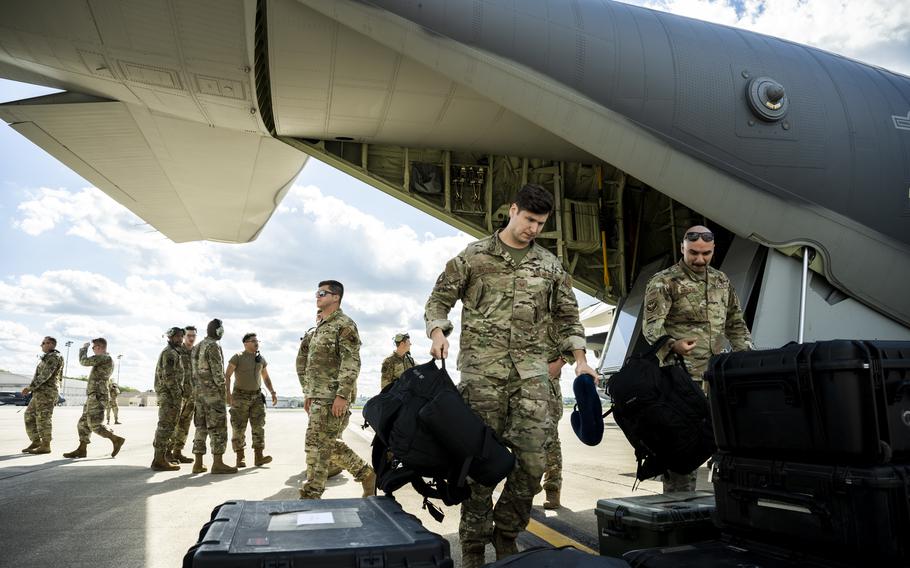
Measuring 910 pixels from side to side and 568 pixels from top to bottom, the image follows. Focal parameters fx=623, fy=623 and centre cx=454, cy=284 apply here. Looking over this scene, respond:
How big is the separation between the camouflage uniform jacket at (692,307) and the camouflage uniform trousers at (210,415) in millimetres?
6022

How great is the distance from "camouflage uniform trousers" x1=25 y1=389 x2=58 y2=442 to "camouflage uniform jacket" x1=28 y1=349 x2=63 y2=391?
0.32 feet

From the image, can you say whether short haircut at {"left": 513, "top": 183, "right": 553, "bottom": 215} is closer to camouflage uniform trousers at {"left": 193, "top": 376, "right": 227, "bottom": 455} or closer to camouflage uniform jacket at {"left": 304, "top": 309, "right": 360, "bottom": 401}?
camouflage uniform jacket at {"left": 304, "top": 309, "right": 360, "bottom": 401}

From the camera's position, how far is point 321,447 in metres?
4.99

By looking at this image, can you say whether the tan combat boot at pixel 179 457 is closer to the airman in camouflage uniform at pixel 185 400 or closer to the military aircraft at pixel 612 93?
the airman in camouflage uniform at pixel 185 400

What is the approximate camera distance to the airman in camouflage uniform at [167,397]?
8250 millimetres

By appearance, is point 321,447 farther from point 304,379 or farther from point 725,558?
point 725,558

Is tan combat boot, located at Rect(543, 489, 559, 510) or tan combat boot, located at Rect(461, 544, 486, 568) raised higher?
tan combat boot, located at Rect(461, 544, 486, 568)

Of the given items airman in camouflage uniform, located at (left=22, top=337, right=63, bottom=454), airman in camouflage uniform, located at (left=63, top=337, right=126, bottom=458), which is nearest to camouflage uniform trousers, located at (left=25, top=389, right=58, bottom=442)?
airman in camouflage uniform, located at (left=22, top=337, right=63, bottom=454)

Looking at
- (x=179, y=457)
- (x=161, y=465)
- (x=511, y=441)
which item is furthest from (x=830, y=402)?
(x=179, y=457)

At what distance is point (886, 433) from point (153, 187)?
11444 mm

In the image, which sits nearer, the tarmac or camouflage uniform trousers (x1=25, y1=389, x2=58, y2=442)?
the tarmac

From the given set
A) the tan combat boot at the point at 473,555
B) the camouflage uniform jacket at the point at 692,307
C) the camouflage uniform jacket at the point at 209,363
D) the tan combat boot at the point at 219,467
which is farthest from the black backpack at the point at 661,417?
the camouflage uniform jacket at the point at 209,363

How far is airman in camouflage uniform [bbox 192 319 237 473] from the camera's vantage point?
26.5ft

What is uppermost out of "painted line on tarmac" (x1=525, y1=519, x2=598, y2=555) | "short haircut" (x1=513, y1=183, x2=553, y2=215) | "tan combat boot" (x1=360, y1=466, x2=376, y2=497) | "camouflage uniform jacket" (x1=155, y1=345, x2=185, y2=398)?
"short haircut" (x1=513, y1=183, x2=553, y2=215)
